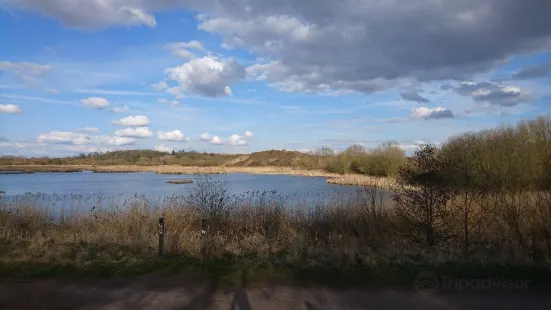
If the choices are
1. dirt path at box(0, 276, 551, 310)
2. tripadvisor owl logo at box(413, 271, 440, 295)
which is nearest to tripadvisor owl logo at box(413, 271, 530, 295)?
tripadvisor owl logo at box(413, 271, 440, 295)

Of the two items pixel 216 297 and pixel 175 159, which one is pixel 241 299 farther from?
pixel 175 159

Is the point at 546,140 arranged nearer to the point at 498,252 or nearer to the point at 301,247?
the point at 498,252

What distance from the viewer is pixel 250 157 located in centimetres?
17175

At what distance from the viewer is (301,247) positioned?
31.4ft

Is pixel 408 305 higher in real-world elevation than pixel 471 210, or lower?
lower

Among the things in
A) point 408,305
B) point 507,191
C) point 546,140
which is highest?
point 546,140

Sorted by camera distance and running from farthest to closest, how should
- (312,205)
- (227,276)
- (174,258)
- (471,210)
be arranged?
(312,205)
(471,210)
(174,258)
(227,276)

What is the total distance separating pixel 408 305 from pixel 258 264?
116 inches

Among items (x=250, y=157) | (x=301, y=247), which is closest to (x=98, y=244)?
(x=301, y=247)

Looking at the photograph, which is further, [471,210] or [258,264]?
[471,210]

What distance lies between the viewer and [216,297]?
6734 mm

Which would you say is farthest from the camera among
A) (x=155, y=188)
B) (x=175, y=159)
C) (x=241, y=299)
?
(x=175, y=159)

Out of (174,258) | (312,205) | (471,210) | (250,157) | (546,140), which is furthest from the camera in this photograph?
(250,157)


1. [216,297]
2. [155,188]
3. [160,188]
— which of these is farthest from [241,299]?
[155,188]
